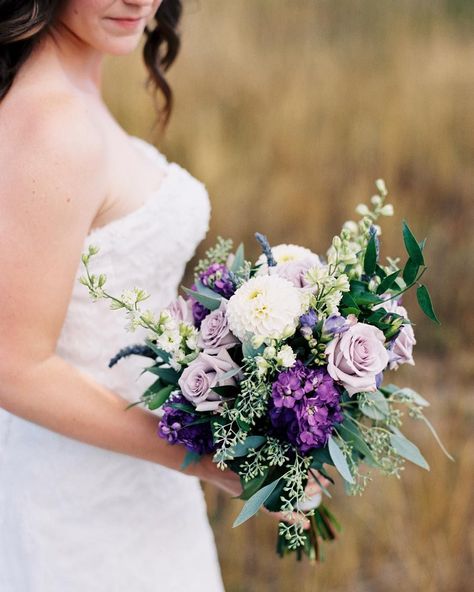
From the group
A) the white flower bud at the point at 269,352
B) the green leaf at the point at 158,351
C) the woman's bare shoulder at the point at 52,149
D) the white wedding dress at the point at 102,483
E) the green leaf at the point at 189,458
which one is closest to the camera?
the white flower bud at the point at 269,352

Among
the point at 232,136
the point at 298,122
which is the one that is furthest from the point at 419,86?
the point at 232,136

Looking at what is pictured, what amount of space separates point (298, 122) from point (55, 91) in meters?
3.63

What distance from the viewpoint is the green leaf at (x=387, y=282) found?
1.55m

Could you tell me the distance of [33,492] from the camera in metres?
1.90

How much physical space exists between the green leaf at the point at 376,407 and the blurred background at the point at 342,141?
1.76 meters

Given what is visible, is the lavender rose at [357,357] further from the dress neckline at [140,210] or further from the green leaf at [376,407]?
the dress neckline at [140,210]

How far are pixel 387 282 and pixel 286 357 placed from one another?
10.7 inches

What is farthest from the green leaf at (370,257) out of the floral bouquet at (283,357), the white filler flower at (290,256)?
the white filler flower at (290,256)

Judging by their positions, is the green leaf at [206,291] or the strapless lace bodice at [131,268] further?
the strapless lace bodice at [131,268]

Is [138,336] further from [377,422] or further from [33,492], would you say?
[377,422]

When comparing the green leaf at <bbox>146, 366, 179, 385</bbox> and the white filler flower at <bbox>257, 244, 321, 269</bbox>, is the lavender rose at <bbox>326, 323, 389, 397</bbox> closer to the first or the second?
the white filler flower at <bbox>257, 244, 321, 269</bbox>

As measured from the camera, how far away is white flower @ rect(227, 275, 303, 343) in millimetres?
1467

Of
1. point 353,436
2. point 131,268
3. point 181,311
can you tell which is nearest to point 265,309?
point 181,311

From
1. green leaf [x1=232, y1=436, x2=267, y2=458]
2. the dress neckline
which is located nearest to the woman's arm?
the dress neckline
